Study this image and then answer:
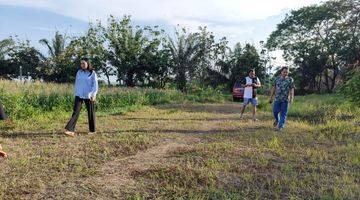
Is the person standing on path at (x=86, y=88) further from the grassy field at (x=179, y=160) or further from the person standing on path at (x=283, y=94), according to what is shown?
the person standing on path at (x=283, y=94)

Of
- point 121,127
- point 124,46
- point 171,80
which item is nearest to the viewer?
point 121,127

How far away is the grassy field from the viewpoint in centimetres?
583

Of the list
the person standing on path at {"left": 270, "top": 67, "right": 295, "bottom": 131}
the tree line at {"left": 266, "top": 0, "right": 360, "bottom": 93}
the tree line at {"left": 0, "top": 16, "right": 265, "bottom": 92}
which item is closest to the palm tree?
the tree line at {"left": 0, "top": 16, "right": 265, "bottom": 92}

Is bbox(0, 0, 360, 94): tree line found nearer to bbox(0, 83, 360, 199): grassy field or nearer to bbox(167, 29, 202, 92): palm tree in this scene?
bbox(167, 29, 202, 92): palm tree

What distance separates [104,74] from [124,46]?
10.3 ft

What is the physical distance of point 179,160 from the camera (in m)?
7.54

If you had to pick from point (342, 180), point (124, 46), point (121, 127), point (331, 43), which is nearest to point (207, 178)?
point (342, 180)

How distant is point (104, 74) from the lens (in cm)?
3562

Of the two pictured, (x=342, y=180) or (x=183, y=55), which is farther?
(x=183, y=55)

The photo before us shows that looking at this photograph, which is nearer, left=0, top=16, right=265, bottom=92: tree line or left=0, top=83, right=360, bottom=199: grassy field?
left=0, top=83, right=360, bottom=199: grassy field

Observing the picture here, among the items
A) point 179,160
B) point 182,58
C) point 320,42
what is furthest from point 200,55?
point 179,160

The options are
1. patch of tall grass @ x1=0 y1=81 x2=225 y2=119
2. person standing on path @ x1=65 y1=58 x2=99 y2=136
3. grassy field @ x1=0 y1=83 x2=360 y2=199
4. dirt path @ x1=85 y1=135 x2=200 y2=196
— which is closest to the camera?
grassy field @ x1=0 y1=83 x2=360 y2=199

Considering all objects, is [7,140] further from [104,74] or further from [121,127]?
[104,74]

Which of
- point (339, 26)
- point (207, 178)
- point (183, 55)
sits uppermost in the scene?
point (339, 26)
